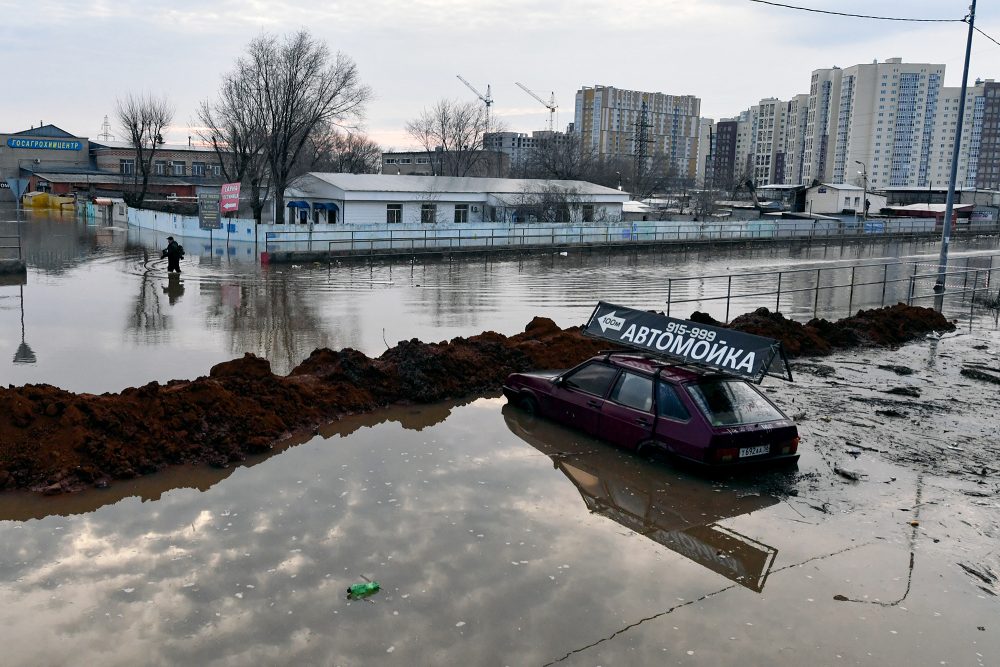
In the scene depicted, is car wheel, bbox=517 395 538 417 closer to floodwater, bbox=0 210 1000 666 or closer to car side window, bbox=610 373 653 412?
floodwater, bbox=0 210 1000 666

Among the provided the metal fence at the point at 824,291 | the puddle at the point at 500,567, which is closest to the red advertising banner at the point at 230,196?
the metal fence at the point at 824,291

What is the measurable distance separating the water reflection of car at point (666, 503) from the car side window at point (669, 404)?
75cm

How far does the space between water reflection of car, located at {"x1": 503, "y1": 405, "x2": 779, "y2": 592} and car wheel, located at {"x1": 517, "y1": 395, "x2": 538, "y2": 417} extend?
0.70 meters

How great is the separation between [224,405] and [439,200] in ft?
148

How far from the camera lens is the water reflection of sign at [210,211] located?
45.5m

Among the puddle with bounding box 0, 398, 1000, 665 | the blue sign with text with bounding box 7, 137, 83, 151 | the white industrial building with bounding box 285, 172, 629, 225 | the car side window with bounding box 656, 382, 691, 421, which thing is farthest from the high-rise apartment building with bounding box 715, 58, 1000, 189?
the puddle with bounding box 0, 398, 1000, 665

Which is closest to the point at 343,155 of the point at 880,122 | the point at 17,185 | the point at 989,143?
the point at 17,185

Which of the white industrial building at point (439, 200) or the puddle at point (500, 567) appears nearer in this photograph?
the puddle at point (500, 567)

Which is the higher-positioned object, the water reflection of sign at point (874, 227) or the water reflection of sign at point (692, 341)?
the water reflection of sign at point (874, 227)

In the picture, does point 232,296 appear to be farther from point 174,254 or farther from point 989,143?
point 989,143

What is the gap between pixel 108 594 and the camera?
22.5ft

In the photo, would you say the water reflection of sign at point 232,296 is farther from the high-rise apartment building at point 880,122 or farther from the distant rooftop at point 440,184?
the high-rise apartment building at point 880,122

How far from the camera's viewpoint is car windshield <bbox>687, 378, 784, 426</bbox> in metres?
9.83

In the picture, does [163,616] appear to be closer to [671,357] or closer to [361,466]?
[361,466]
